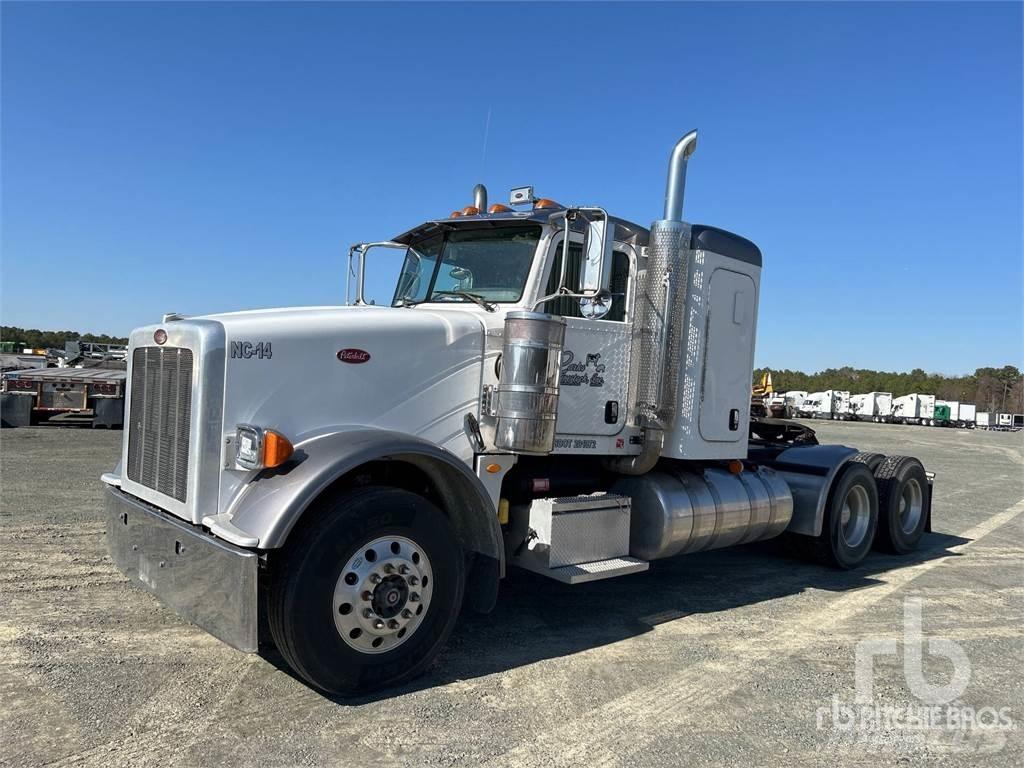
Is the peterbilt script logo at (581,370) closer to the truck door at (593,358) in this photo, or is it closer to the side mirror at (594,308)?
Answer: the truck door at (593,358)

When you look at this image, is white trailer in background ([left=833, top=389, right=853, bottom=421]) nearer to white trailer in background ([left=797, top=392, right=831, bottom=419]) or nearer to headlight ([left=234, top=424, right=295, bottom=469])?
white trailer in background ([left=797, top=392, right=831, bottom=419])

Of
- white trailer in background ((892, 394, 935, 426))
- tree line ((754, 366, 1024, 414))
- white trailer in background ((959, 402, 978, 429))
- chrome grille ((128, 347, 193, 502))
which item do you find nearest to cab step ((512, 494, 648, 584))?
chrome grille ((128, 347, 193, 502))

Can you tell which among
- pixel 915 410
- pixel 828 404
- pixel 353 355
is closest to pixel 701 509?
pixel 353 355

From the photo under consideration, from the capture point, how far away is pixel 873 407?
6700 cm

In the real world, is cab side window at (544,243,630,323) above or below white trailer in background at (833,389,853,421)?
above

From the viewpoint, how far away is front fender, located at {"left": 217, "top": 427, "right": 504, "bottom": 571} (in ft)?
12.1

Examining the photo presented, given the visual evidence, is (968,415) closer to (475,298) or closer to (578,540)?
(578,540)

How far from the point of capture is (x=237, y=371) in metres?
4.01

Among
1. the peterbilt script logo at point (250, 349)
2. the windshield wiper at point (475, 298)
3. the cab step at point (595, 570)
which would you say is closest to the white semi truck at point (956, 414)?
the cab step at point (595, 570)

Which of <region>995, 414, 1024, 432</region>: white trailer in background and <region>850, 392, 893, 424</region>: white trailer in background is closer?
<region>995, 414, 1024, 432</region>: white trailer in background

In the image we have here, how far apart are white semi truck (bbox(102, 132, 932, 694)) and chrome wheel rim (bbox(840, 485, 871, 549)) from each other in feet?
6.34

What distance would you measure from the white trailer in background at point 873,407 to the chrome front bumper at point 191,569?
70.7 metres

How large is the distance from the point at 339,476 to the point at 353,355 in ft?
2.68

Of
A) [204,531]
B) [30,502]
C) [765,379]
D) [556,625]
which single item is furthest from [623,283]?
[765,379]
